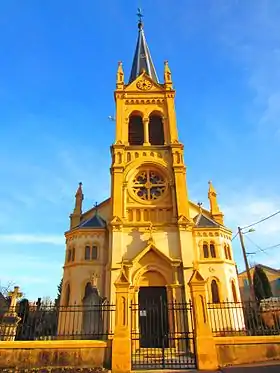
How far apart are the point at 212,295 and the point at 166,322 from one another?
16.1 feet

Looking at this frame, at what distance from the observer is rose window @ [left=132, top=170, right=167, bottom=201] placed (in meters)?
26.4

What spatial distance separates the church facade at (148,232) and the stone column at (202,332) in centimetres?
863

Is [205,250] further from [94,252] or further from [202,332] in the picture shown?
[202,332]

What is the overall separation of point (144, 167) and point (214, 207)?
339 inches

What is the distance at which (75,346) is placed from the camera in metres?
11.5

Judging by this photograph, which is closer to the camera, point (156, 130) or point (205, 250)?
point (205, 250)

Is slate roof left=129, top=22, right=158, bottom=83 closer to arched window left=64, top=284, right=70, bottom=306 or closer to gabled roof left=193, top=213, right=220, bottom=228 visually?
gabled roof left=193, top=213, right=220, bottom=228

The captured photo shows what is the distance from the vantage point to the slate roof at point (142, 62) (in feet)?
122

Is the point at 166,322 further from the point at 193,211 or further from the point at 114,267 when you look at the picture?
the point at 193,211

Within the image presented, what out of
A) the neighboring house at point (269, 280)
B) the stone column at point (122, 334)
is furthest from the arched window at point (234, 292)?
the neighboring house at point (269, 280)

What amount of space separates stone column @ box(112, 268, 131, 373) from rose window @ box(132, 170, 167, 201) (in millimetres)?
13765

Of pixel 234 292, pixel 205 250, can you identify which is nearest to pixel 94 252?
pixel 205 250

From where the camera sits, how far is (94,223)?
86.5 feet

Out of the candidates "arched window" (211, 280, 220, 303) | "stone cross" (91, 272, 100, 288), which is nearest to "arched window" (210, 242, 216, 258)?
"arched window" (211, 280, 220, 303)
